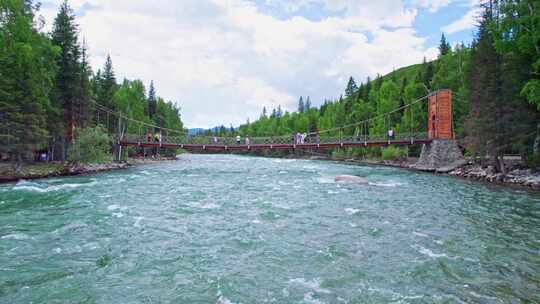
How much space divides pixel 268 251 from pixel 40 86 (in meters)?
28.1

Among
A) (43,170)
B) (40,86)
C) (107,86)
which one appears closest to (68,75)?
(40,86)

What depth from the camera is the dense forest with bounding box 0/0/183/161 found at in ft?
87.1

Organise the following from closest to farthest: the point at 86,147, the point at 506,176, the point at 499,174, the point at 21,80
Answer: the point at 506,176
the point at 21,80
the point at 499,174
the point at 86,147

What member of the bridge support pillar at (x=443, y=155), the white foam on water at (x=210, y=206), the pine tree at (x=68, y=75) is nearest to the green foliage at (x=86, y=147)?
the pine tree at (x=68, y=75)

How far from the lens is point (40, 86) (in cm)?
2923

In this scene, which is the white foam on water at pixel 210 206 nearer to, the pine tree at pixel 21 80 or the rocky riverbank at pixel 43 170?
the rocky riverbank at pixel 43 170

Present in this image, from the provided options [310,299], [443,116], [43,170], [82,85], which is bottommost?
[310,299]

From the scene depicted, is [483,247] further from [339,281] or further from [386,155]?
[386,155]

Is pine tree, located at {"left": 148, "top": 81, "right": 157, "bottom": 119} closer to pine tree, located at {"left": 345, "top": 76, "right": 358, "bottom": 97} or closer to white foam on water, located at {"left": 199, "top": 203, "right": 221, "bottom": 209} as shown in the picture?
pine tree, located at {"left": 345, "top": 76, "right": 358, "bottom": 97}

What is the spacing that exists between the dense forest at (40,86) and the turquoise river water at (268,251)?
491 inches

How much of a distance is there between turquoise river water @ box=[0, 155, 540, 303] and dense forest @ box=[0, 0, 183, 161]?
1248cm

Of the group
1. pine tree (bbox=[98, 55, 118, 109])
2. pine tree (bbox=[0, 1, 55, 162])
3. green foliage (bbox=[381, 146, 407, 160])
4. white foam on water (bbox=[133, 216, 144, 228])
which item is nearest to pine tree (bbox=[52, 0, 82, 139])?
pine tree (bbox=[0, 1, 55, 162])

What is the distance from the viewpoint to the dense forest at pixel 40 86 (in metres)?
26.6

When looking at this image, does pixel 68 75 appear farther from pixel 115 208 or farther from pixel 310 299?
pixel 310 299
